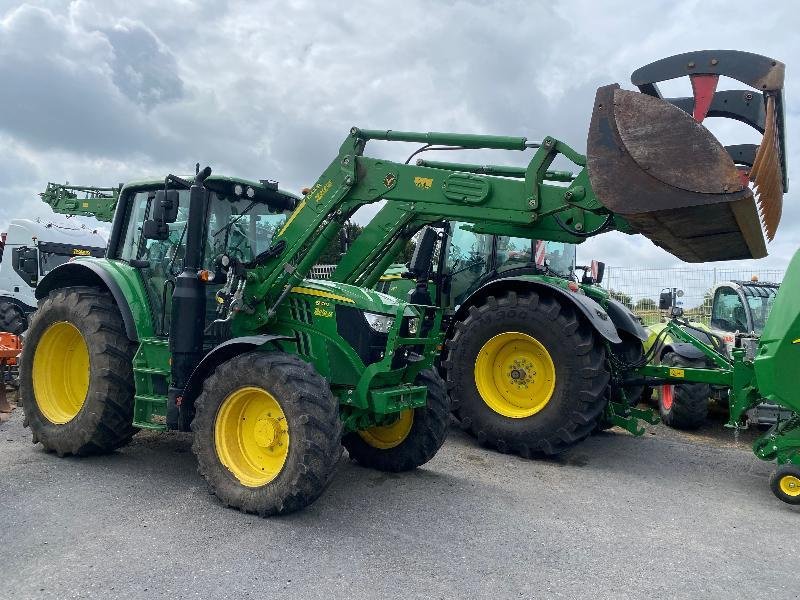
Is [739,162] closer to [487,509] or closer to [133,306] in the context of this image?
[487,509]

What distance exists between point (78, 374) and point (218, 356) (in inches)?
85.7

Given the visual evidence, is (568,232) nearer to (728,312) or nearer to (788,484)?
(788,484)

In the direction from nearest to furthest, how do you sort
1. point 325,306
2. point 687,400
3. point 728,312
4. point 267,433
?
point 267,433
point 325,306
point 687,400
point 728,312

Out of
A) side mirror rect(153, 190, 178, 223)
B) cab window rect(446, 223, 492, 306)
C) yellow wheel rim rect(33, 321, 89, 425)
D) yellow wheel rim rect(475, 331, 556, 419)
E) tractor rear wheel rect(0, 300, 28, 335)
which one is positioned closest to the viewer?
side mirror rect(153, 190, 178, 223)

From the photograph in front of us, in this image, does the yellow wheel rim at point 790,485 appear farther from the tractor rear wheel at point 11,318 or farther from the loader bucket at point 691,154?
the tractor rear wheel at point 11,318

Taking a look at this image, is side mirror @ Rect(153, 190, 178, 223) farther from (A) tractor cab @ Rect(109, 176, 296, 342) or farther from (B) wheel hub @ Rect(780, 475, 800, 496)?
(B) wheel hub @ Rect(780, 475, 800, 496)

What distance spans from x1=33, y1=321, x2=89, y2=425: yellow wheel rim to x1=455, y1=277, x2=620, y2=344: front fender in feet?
12.4

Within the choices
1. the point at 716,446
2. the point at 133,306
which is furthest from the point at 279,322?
the point at 716,446

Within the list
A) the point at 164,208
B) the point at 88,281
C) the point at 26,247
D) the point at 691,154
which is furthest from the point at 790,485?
the point at 26,247

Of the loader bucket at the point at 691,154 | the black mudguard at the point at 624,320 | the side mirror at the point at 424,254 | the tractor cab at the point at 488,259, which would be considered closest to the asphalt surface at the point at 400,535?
the black mudguard at the point at 624,320

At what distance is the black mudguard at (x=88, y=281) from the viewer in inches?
211

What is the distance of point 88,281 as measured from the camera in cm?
595

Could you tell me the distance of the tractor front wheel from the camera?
5273mm

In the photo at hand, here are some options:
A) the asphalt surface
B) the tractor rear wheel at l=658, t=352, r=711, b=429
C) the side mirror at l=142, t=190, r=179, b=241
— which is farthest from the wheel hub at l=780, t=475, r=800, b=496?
the side mirror at l=142, t=190, r=179, b=241
